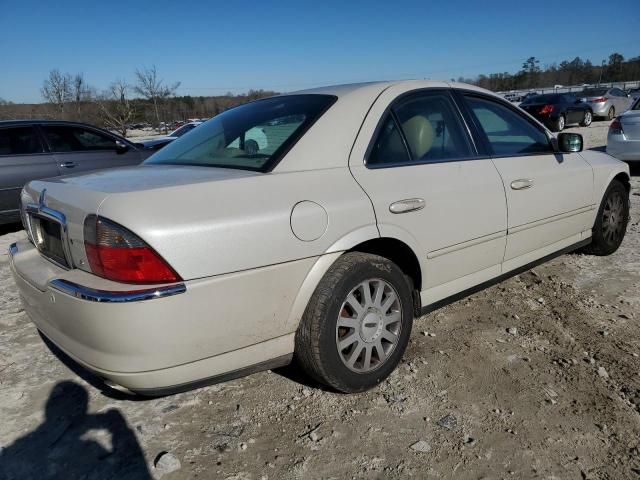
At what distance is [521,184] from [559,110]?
57.0ft

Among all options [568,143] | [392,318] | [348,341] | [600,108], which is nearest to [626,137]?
[568,143]

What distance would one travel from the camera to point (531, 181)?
3.23 metres

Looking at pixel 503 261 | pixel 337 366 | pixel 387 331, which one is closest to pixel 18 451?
pixel 337 366

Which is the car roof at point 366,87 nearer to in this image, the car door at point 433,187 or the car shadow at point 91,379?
the car door at point 433,187

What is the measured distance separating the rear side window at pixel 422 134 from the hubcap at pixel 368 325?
67 centimetres

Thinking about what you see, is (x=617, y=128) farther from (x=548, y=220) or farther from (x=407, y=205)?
(x=407, y=205)

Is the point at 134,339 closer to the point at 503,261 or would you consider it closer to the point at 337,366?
the point at 337,366

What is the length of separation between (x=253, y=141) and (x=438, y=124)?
1.15 meters

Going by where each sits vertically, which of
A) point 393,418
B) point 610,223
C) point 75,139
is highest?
point 75,139

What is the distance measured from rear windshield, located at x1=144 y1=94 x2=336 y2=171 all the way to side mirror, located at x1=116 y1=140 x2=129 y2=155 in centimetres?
436

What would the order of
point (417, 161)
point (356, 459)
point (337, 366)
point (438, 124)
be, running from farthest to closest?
point (438, 124) → point (417, 161) → point (337, 366) → point (356, 459)

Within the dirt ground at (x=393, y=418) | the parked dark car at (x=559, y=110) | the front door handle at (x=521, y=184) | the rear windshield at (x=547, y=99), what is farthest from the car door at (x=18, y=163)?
the rear windshield at (x=547, y=99)

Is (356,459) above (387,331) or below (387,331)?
below

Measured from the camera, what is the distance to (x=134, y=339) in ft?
5.97
